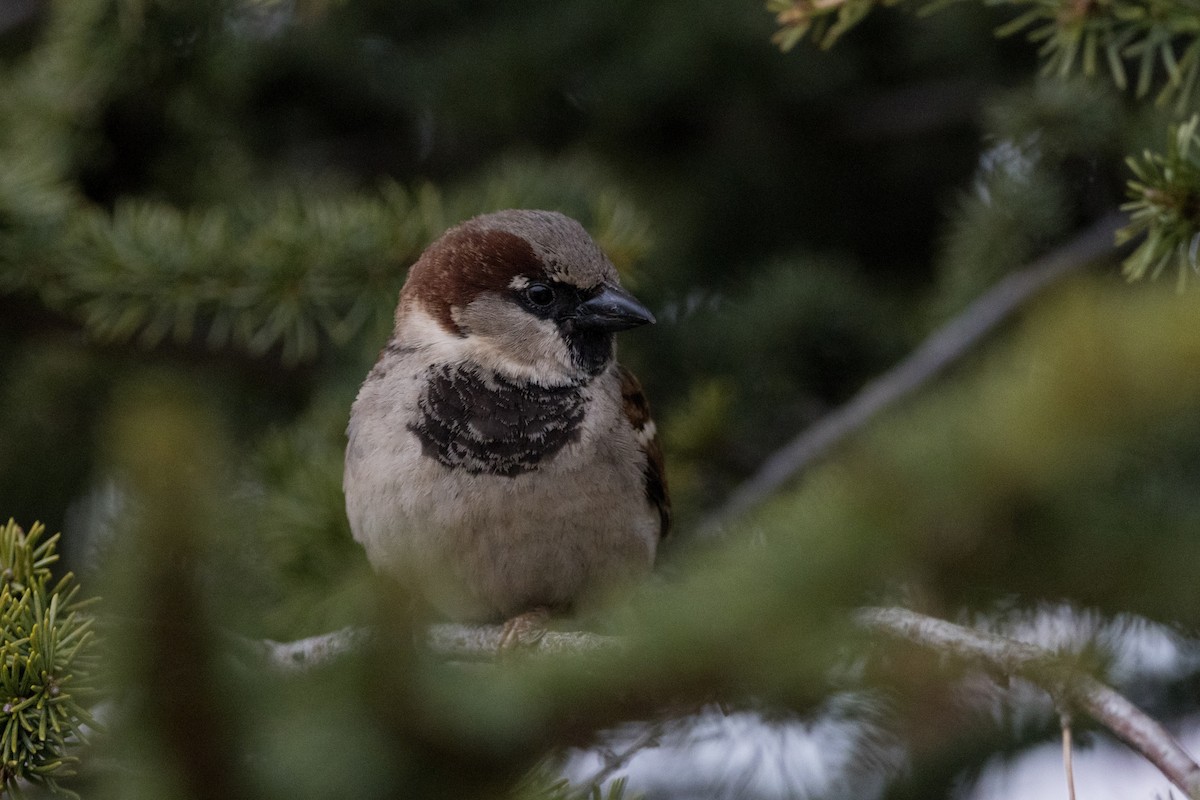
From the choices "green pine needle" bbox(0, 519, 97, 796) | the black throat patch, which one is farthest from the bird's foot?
"green pine needle" bbox(0, 519, 97, 796)

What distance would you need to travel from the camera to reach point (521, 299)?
Result: 9.22ft

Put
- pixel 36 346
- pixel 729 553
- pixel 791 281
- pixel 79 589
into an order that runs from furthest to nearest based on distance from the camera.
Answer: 1. pixel 791 281
2. pixel 36 346
3. pixel 79 589
4. pixel 729 553

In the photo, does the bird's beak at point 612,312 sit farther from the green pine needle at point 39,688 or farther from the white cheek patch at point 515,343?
the green pine needle at point 39,688

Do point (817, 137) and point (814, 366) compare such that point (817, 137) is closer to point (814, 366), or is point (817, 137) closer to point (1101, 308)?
point (814, 366)

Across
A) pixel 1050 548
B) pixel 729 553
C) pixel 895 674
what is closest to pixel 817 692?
pixel 895 674

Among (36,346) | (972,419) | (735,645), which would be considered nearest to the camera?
(735,645)

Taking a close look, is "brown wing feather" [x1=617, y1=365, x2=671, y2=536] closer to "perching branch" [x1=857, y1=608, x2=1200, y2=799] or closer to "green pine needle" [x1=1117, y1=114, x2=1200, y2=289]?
"green pine needle" [x1=1117, y1=114, x2=1200, y2=289]

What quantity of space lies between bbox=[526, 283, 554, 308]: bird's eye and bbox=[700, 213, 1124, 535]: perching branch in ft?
2.00

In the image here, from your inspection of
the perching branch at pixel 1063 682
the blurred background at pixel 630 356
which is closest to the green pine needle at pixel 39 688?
the blurred background at pixel 630 356

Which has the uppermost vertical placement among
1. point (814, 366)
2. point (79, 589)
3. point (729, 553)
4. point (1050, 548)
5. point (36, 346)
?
point (729, 553)

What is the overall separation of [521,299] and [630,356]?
563 millimetres

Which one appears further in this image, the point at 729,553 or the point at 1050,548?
the point at 1050,548

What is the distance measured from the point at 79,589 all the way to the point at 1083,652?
1.21 metres

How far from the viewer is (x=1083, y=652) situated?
107cm
